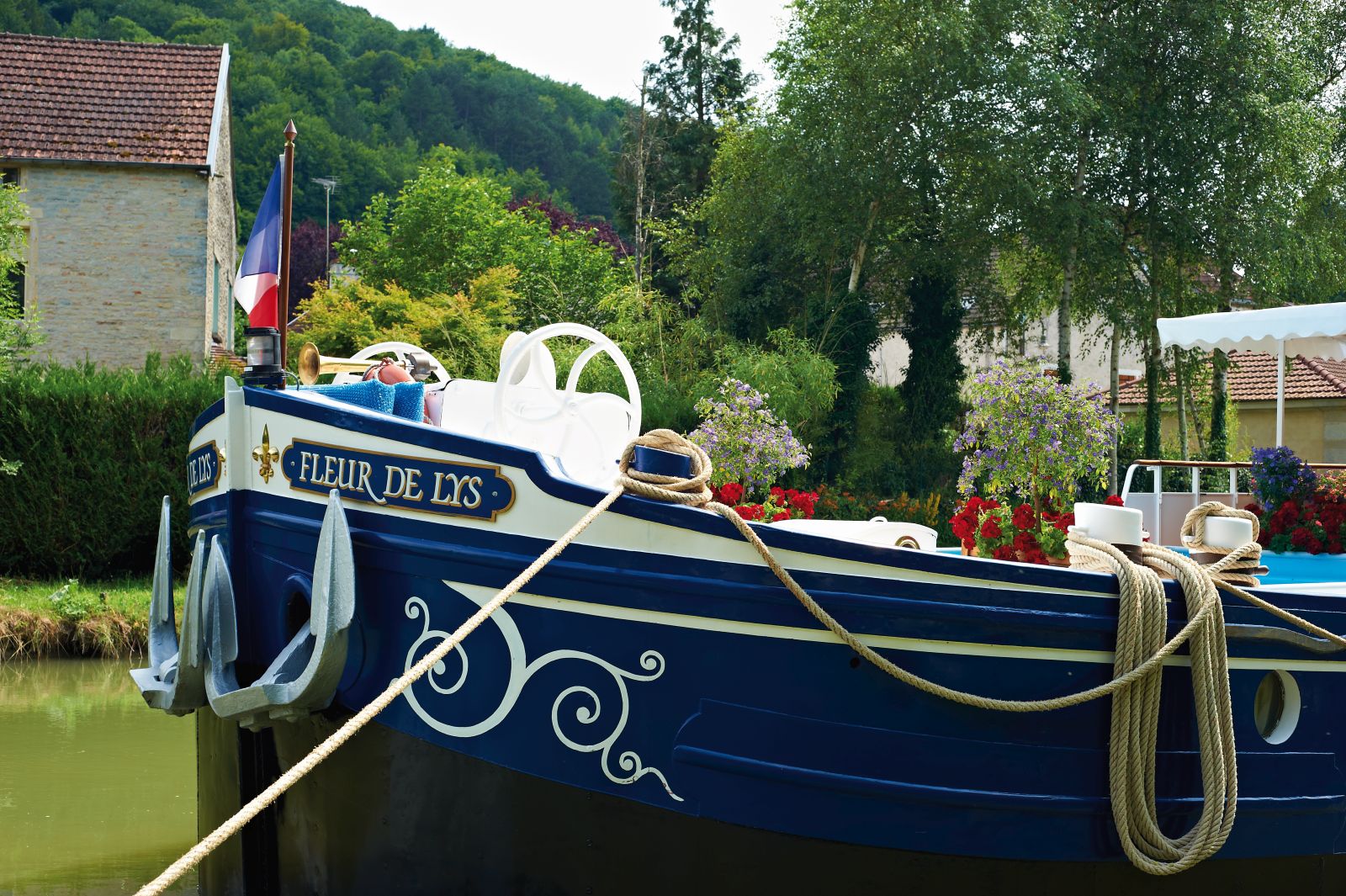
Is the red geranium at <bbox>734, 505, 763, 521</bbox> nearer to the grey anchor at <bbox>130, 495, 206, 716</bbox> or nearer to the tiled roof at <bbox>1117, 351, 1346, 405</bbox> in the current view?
the grey anchor at <bbox>130, 495, 206, 716</bbox>

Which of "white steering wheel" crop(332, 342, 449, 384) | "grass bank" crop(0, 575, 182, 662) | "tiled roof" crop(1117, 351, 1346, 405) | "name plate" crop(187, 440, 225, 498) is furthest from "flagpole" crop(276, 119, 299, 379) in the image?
"tiled roof" crop(1117, 351, 1346, 405)

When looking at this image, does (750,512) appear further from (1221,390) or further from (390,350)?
(1221,390)

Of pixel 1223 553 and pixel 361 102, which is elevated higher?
pixel 361 102

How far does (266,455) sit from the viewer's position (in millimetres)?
4520

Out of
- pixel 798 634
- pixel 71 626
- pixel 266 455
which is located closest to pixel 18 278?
pixel 71 626

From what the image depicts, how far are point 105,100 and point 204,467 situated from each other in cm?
1701

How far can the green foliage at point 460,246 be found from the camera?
3497 centimetres

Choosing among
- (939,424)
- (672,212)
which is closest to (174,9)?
(672,212)

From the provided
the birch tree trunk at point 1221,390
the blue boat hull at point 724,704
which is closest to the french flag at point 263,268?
the blue boat hull at point 724,704

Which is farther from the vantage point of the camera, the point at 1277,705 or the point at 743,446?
the point at 743,446

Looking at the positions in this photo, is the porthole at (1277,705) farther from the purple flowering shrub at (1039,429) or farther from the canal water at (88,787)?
the purple flowering shrub at (1039,429)

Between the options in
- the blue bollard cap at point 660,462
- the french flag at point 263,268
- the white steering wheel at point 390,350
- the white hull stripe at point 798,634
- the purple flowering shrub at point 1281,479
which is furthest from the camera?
the purple flowering shrub at point 1281,479

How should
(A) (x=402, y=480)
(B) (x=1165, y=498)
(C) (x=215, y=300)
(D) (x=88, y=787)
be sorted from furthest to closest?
(C) (x=215, y=300) → (B) (x=1165, y=498) → (D) (x=88, y=787) → (A) (x=402, y=480)

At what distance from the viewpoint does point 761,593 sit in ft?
12.1
